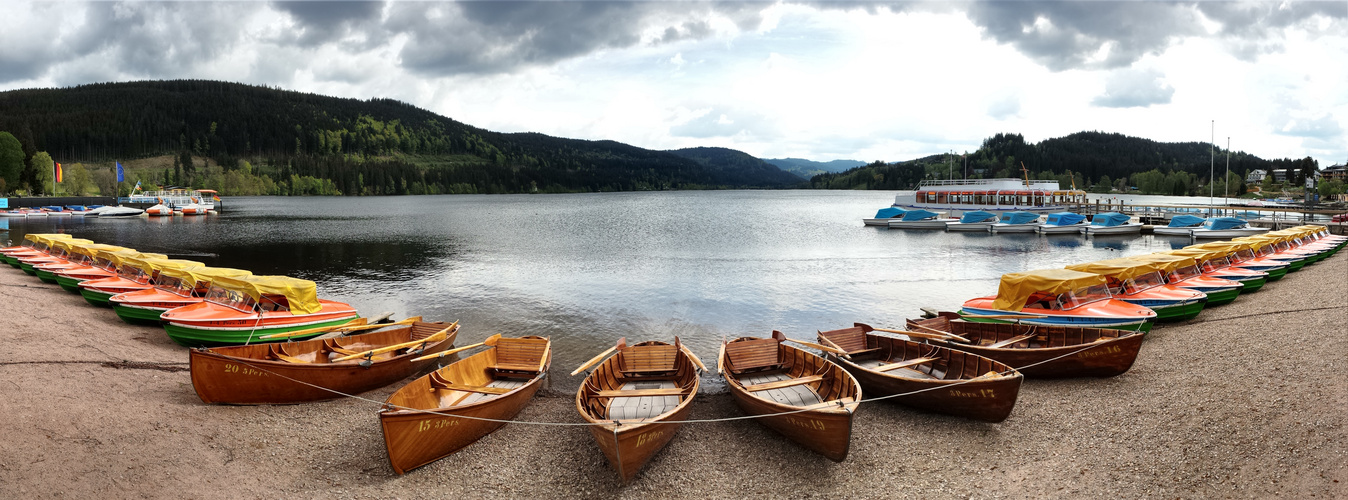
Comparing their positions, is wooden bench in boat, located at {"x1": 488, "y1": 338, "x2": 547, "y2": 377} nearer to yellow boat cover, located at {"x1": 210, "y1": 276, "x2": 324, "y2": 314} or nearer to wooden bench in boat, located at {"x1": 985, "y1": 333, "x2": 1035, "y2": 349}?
yellow boat cover, located at {"x1": 210, "y1": 276, "x2": 324, "y2": 314}

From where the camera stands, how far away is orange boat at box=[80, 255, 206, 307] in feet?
81.7

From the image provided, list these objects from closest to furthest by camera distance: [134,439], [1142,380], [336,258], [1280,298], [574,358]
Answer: [134,439]
[1142,380]
[574,358]
[1280,298]
[336,258]

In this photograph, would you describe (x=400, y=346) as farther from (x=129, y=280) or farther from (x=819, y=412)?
(x=129, y=280)

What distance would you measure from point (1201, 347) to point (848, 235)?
5646cm

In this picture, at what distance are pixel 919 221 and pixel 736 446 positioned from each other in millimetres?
75179

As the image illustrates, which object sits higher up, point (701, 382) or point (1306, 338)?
point (1306, 338)

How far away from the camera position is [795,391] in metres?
14.4

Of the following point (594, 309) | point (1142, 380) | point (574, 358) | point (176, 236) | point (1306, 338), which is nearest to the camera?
point (1142, 380)

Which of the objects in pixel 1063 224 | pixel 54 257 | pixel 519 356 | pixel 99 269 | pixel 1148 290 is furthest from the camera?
pixel 1063 224

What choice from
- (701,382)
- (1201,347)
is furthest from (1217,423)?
(701,382)

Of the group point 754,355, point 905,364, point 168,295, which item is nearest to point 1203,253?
point 905,364

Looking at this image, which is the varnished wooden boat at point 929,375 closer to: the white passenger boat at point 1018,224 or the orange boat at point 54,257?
the orange boat at point 54,257

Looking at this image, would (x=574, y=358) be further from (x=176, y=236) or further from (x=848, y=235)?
(x=176, y=236)

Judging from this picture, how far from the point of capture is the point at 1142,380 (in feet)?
51.8
